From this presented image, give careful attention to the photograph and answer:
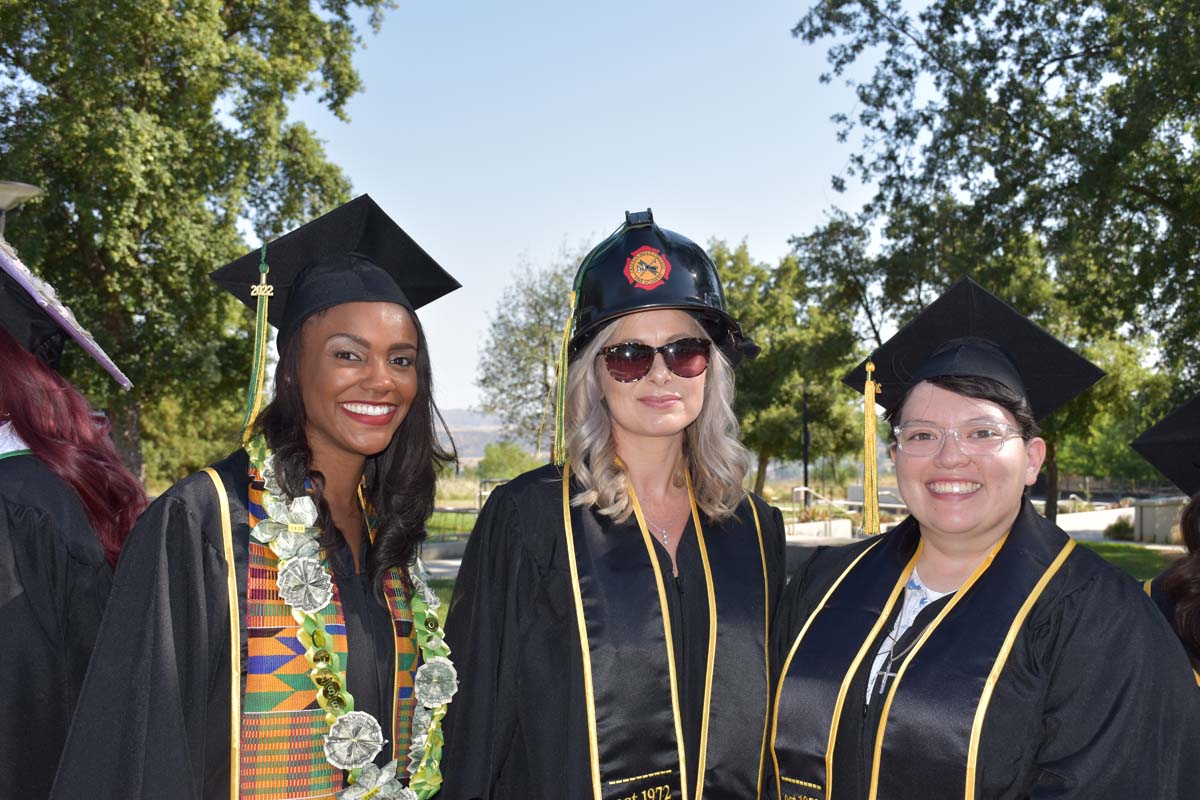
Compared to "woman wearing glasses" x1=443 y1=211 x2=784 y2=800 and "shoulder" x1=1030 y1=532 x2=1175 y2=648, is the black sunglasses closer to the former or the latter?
"woman wearing glasses" x1=443 y1=211 x2=784 y2=800

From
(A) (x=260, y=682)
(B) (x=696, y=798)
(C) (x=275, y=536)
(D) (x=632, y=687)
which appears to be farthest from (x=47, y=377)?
(B) (x=696, y=798)

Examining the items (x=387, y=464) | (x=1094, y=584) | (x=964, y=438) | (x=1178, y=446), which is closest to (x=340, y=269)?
(x=387, y=464)

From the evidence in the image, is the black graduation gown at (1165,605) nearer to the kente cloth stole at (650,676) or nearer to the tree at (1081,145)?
the kente cloth stole at (650,676)

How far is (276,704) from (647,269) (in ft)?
5.29

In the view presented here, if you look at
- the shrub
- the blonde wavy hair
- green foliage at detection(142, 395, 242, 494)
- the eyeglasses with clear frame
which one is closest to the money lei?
the blonde wavy hair

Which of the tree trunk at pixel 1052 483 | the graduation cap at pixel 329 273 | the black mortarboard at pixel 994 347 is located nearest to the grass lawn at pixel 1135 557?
the tree trunk at pixel 1052 483

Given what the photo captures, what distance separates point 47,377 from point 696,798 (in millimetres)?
2203

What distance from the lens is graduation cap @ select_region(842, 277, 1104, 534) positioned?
2646mm

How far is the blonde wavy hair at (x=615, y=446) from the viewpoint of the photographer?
2959 millimetres

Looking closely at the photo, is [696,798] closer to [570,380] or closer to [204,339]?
[570,380]

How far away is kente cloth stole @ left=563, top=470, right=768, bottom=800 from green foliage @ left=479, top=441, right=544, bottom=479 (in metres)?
31.8

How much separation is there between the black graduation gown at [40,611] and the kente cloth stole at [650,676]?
1.32m

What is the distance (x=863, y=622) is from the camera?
2.62 metres

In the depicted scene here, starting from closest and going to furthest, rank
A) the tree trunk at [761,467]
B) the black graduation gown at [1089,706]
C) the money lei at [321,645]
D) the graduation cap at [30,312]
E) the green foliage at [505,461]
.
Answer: the black graduation gown at [1089,706] < the money lei at [321,645] < the graduation cap at [30,312] < the tree trunk at [761,467] < the green foliage at [505,461]
